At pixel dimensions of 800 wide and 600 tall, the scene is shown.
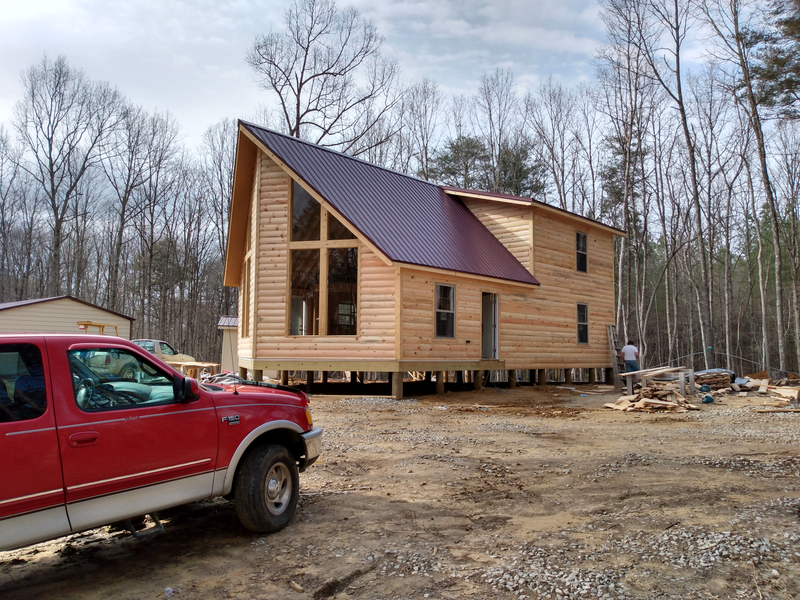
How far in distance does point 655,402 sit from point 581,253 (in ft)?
30.4

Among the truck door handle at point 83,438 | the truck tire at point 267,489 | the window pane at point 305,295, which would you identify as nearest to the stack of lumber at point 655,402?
the window pane at point 305,295

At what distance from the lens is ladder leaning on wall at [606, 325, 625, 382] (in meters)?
20.2

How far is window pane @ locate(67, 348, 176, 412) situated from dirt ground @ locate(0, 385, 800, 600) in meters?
1.25

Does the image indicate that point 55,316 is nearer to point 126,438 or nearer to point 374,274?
point 374,274

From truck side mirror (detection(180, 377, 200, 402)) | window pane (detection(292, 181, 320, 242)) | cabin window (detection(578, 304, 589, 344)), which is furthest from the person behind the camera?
cabin window (detection(578, 304, 589, 344))

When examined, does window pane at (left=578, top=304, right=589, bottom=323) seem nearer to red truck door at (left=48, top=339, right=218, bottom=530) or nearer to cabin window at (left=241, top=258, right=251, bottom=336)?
cabin window at (left=241, top=258, right=251, bottom=336)

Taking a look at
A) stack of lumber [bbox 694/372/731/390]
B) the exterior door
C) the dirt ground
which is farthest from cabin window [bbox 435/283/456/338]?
stack of lumber [bbox 694/372/731/390]

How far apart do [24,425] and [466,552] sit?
319 centimetres

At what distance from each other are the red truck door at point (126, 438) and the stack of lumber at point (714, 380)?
645 inches

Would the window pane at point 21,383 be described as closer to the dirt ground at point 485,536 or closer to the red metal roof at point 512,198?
the dirt ground at point 485,536

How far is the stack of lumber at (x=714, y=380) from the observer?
1630 cm

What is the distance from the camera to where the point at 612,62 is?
89.6ft

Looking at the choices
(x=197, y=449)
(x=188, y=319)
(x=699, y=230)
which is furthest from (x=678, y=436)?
(x=188, y=319)

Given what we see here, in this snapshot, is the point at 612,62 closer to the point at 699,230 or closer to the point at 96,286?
the point at 699,230
